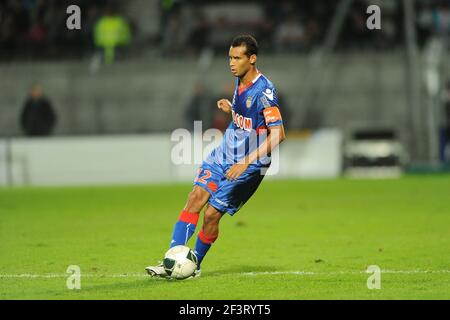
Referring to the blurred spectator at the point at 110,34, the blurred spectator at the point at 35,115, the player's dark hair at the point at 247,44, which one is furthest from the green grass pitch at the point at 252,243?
the blurred spectator at the point at 110,34

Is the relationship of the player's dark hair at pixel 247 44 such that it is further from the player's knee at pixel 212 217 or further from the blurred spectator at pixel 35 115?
the blurred spectator at pixel 35 115

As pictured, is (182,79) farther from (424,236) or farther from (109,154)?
(424,236)

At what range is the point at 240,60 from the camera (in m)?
9.54

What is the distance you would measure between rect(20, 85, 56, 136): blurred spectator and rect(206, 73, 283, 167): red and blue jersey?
47.9 feet

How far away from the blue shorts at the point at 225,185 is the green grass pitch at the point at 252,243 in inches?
27.7

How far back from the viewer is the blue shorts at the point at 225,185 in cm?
962

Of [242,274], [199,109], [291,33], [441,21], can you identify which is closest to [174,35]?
[291,33]

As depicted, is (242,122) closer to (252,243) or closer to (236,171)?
(236,171)

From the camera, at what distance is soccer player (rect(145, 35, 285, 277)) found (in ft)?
31.3

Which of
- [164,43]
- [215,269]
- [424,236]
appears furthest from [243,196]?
[164,43]

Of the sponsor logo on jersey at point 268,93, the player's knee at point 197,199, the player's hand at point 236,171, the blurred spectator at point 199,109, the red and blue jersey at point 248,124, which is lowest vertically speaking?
the player's knee at point 197,199

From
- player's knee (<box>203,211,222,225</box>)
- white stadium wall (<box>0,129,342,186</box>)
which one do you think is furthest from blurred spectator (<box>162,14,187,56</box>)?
player's knee (<box>203,211,222,225</box>)

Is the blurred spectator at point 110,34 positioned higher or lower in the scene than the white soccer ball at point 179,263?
higher

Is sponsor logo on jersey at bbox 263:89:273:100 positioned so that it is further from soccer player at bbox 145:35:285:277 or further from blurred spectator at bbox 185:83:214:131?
blurred spectator at bbox 185:83:214:131
